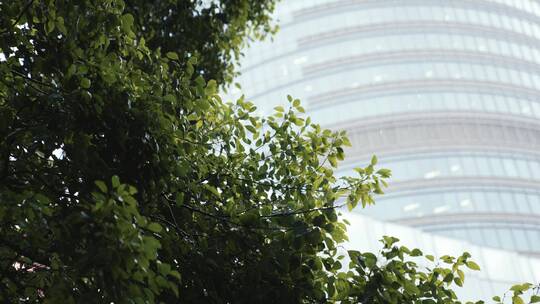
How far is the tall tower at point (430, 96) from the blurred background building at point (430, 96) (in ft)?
0.31

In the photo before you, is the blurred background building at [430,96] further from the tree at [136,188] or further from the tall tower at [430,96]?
the tree at [136,188]

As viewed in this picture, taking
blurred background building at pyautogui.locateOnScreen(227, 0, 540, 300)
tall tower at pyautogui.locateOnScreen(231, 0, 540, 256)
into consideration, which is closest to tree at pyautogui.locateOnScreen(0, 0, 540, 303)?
blurred background building at pyautogui.locateOnScreen(227, 0, 540, 300)

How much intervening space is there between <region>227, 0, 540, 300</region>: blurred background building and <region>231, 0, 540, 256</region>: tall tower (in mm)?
95

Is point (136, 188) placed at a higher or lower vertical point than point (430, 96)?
lower

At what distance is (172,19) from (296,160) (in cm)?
500

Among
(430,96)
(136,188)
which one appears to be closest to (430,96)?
(430,96)

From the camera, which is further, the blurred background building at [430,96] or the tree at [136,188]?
the blurred background building at [430,96]

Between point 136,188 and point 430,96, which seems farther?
point 430,96

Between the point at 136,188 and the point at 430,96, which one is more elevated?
the point at 430,96


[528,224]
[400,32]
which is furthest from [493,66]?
[528,224]

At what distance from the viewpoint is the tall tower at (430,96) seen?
170 ft

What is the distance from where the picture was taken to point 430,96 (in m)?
56.5

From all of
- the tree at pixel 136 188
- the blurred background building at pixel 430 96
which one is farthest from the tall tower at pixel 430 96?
the tree at pixel 136 188

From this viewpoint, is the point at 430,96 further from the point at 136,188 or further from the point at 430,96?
the point at 136,188
